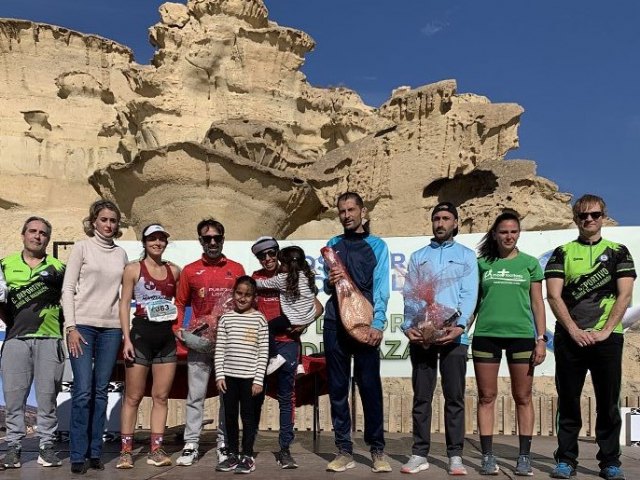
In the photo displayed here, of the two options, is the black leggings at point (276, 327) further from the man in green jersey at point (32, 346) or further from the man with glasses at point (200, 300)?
the man in green jersey at point (32, 346)

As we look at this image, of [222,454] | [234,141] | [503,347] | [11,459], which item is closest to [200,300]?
[222,454]

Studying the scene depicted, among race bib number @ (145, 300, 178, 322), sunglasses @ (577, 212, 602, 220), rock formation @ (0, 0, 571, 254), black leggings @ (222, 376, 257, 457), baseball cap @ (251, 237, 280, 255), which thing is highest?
rock formation @ (0, 0, 571, 254)

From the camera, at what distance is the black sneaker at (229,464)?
4434mm

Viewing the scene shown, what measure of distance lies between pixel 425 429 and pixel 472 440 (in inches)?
70.9

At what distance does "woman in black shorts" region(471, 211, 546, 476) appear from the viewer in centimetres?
441

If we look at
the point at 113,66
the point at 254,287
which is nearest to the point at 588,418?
the point at 254,287

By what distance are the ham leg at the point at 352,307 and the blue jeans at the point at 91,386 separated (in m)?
1.48

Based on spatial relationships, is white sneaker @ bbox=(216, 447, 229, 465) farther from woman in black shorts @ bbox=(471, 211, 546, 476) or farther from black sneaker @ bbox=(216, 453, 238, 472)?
woman in black shorts @ bbox=(471, 211, 546, 476)

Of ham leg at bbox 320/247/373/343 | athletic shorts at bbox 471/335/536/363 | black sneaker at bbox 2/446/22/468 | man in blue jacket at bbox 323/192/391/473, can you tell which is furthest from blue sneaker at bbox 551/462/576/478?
black sneaker at bbox 2/446/22/468

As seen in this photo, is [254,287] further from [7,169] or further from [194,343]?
[7,169]

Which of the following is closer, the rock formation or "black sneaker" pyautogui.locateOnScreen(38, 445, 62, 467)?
"black sneaker" pyautogui.locateOnScreen(38, 445, 62, 467)

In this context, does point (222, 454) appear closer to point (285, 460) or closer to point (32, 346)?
point (285, 460)

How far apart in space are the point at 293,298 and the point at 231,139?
1355cm

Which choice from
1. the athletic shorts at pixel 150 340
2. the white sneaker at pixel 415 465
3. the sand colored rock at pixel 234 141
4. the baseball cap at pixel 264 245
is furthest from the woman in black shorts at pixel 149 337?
the sand colored rock at pixel 234 141
